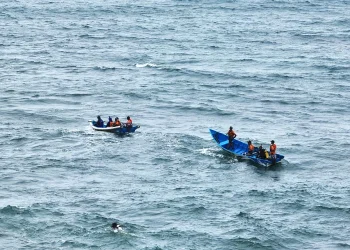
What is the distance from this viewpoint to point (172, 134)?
71.2 m

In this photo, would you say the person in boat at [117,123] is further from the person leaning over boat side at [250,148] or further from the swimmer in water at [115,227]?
the swimmer in water at [115,227]

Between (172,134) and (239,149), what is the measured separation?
7.70 metres

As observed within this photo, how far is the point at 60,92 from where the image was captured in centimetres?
8744

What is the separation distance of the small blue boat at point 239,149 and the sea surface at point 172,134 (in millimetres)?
599

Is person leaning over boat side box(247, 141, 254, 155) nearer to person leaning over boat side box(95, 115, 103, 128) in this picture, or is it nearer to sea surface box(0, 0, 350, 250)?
sea surface box(0, 0, 350, 250)

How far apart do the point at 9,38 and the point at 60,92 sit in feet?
121

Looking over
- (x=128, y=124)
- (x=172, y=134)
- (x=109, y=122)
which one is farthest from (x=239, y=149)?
(x=109, y=122)

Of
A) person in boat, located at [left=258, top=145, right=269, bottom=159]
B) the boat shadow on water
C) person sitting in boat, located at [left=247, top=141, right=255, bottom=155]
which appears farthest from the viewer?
person sitting in boat, located at [left=247, top=141, right=255, bottom=155]

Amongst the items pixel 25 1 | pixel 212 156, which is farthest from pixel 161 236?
pixel 25 1

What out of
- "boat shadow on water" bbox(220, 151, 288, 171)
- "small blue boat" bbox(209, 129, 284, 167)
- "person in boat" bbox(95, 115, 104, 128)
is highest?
"person in boat" bbox(95, 115, 104, 128)

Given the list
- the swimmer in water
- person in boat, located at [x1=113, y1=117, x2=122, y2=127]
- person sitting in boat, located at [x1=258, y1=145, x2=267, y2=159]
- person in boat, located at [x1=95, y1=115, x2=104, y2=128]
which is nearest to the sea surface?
the swimmer in water

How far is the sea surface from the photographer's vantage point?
2041 inches

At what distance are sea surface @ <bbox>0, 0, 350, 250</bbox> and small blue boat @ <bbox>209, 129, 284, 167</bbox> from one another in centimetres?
60

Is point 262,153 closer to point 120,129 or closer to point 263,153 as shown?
point 263,153
